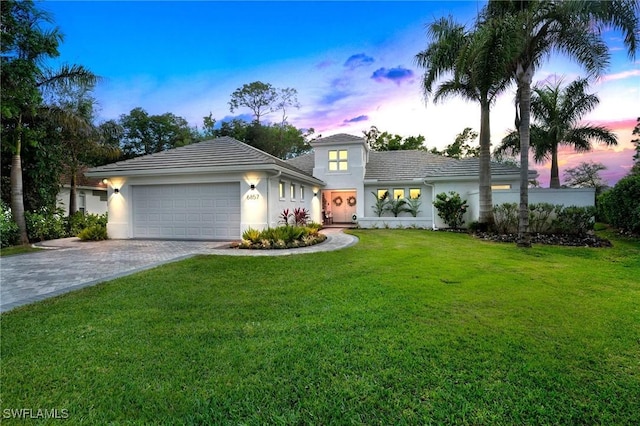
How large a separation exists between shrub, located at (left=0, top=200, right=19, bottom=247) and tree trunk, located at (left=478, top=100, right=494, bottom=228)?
19169mm

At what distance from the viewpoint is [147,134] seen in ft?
110

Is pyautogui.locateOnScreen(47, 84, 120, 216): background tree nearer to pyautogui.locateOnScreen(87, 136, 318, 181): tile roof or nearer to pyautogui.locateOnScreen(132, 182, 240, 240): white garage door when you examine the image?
pyautogui.locateOnScreen(87, 136, 318, 181): tile roof

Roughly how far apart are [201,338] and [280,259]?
4.67 m

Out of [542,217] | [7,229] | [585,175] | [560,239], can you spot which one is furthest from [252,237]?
[585,175]

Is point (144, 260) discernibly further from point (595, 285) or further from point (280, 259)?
point (595, 285)

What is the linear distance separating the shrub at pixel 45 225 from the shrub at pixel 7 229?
0.70m

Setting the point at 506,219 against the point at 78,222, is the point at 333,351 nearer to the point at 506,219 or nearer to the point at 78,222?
the point at 506,219

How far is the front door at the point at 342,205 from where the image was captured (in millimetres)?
22500

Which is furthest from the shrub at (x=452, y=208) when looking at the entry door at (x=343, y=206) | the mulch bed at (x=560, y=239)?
the entry door at (x=343, y=206)

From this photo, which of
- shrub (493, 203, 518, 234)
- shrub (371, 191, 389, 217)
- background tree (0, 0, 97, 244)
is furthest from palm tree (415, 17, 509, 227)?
background tree (0, 0, 97, 244)

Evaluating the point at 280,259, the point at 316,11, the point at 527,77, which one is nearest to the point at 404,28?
the point at 316,11

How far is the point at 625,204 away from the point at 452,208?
644 cm

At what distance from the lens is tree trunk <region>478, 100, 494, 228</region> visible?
13.8 m

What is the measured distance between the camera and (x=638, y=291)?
5625 millimetres
